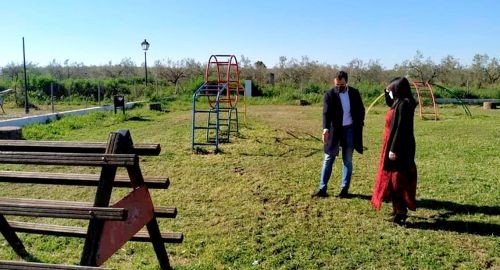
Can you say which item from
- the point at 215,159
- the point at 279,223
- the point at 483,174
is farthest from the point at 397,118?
the point at 215,159

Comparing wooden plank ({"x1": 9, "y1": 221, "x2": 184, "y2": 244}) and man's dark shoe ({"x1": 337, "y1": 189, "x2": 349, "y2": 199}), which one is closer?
wooden plank ({"x1": 9, "y1": 221, "x2": 184, "y2": 244})

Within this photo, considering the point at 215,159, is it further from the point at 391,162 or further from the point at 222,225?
the point at 391,162

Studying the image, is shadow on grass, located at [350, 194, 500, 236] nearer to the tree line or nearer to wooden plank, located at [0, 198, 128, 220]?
wooden plank, located at [0, 198, 128, 220]

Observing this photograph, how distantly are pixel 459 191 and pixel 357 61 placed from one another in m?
35.3

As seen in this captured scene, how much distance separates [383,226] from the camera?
493 centimetres

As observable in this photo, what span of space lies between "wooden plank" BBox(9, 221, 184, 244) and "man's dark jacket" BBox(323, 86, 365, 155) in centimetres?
275

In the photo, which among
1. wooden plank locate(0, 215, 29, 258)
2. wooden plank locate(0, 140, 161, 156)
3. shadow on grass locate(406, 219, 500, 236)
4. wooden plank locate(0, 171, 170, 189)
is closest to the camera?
wooden plank locate(0, 140, 161, 156)

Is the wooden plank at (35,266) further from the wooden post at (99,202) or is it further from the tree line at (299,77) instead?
the tree line at (299,77)

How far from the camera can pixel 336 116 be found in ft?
19.2

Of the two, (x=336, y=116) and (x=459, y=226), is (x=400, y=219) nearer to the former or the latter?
(x=459, y=226)

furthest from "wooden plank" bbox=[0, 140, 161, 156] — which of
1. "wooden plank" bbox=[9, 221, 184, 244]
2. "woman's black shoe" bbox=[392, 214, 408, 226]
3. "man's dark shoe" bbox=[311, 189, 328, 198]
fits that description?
"man's dark shoe" bbox=[311, 189, 328, 198]

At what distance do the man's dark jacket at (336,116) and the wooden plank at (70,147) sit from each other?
328cm

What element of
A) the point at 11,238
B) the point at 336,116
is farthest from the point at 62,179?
the point at 336,116

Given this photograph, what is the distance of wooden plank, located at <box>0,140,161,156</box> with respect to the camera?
2.97 metres
